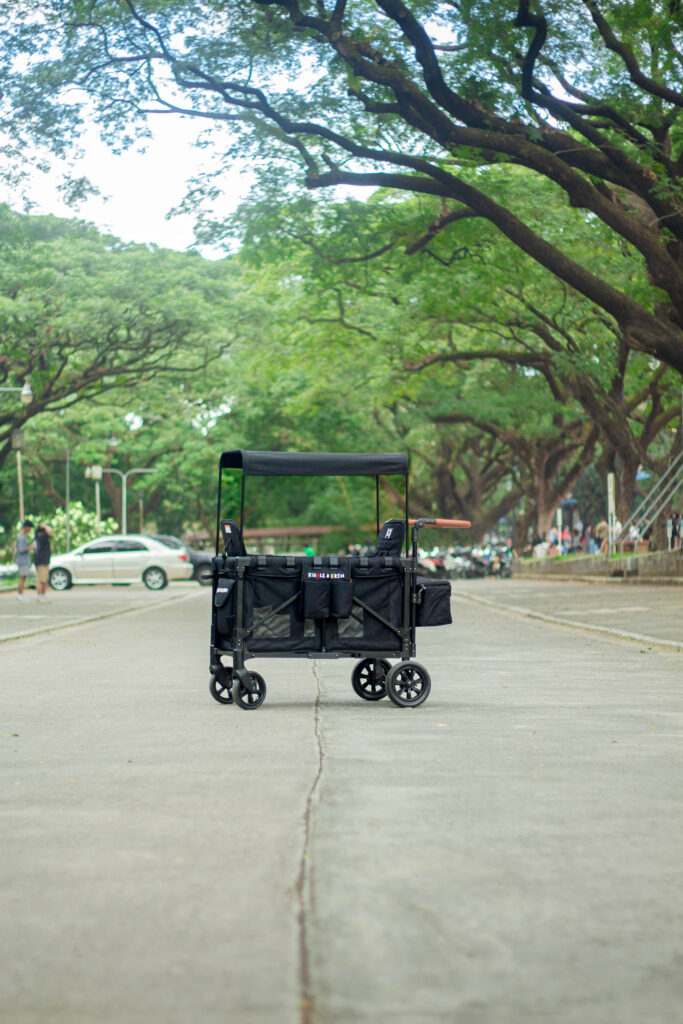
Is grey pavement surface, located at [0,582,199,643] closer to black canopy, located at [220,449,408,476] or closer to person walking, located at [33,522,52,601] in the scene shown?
person walking, located at [33,522,52,601]

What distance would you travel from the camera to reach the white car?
4134 centimetres

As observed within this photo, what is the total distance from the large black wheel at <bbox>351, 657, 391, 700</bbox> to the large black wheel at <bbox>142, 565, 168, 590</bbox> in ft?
102

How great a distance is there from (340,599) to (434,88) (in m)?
11.0

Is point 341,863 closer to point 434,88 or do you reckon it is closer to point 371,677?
point 371,677

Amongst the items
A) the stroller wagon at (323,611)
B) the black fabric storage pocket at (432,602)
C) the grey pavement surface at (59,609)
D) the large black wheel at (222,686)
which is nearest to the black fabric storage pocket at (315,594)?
the stroller wagon at (323,611)

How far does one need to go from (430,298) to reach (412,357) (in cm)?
921

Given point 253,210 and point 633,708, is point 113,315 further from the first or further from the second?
point 633,708

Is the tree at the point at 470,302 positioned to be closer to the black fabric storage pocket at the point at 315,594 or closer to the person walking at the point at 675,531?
the person walking at the point at 675,531

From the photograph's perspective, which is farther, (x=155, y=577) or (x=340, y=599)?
(x=155, y=577)

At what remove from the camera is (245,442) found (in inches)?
2312

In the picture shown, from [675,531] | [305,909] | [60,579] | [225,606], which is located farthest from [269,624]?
[60,579]

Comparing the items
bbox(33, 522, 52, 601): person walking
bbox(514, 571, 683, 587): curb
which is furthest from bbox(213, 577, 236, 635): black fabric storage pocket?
bbox(514, 571, 683, 587): curb

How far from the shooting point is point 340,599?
10.1m

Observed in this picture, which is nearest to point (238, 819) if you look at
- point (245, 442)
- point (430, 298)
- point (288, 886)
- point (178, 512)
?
point (288, 886)
